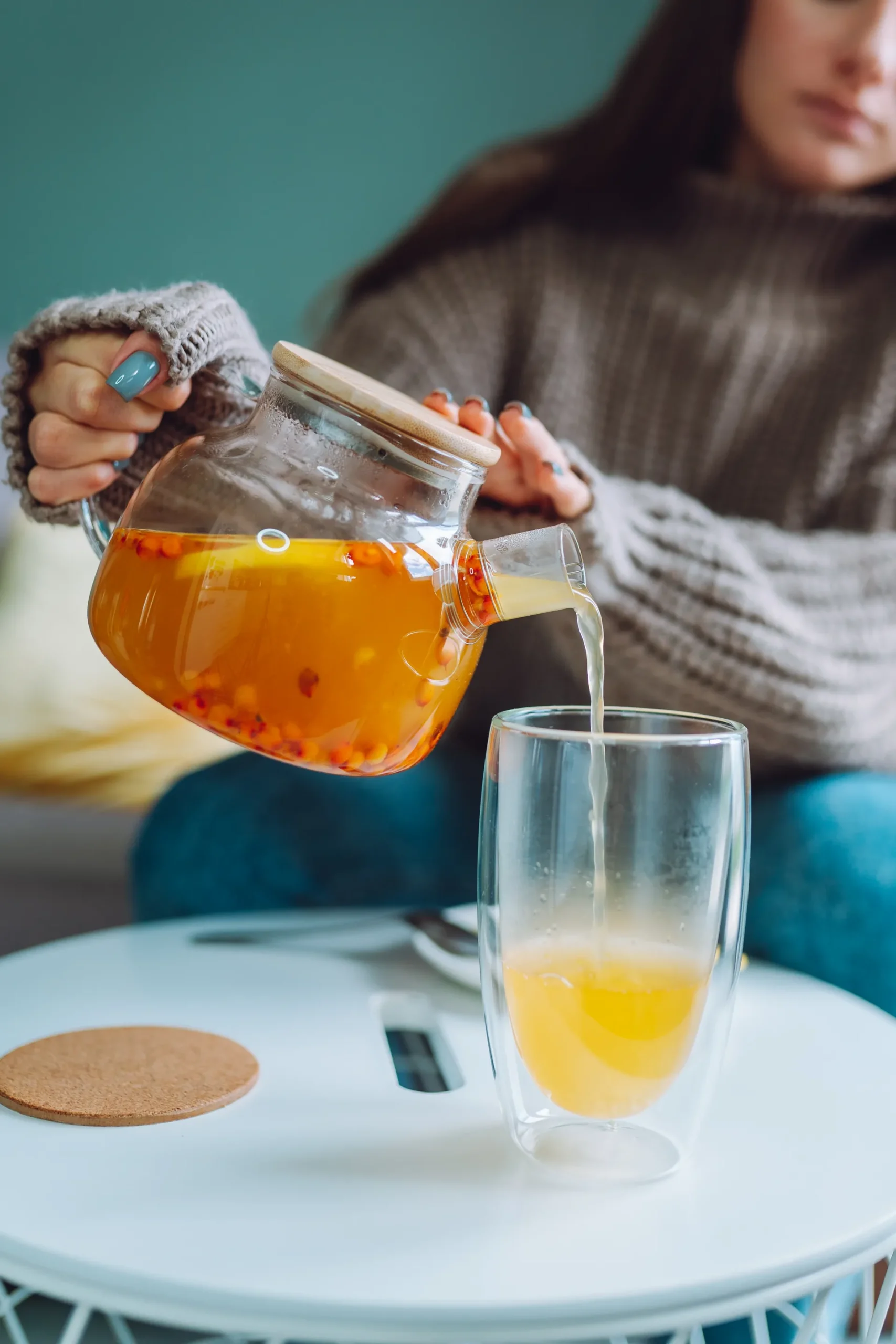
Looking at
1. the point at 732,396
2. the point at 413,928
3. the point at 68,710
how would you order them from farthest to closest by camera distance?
the point at 68,710 < the point at 732,396 < the point at 413,928

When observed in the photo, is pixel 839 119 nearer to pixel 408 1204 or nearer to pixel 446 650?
pixel 446 650

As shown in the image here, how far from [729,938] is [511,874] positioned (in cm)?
10

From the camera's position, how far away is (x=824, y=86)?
1.06 metres

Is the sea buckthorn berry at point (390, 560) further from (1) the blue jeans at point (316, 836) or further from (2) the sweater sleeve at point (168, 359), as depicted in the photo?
(1) the blue jeans at point (316, 836)

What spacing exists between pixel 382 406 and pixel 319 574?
3.0 inches

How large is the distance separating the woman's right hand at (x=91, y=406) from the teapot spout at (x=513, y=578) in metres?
0.17

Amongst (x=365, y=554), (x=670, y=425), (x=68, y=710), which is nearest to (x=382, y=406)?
(x=365, y=554)

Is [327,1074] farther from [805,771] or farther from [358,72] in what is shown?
[358,72]

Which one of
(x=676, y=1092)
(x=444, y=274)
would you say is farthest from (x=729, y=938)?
(x=444, y=274)

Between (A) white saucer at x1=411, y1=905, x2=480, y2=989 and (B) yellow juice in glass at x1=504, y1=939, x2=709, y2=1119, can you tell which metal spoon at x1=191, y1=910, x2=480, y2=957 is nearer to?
(A) white saucer at x1=411, y1=905, x2=480, y2=989

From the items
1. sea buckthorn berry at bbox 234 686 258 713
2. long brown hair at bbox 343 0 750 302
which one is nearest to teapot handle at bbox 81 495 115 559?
sea buckthorn berry at bbox 234 686 258 713

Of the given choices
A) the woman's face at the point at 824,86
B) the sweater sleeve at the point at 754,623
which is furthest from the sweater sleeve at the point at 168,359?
the woman's face at the point at 824,86

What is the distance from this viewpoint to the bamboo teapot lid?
0.50 meters

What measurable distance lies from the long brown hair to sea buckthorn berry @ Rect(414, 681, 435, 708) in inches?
29.6
